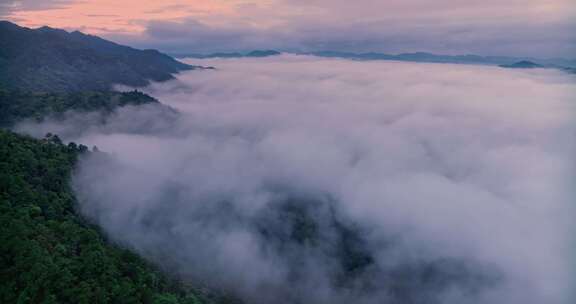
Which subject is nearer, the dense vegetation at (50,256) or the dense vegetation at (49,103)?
the dense vegetation at (50,256)

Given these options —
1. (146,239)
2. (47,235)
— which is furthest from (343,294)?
(47,235)

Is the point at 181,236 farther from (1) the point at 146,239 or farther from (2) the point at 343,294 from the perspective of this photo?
(2) the point at 343,294

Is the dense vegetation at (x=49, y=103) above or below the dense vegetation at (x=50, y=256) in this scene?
above

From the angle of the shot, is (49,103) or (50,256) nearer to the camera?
(50,256)

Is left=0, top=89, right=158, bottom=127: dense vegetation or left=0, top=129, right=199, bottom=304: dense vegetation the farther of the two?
left=0, top=89, right=158, bottom=127: dense vegetation
